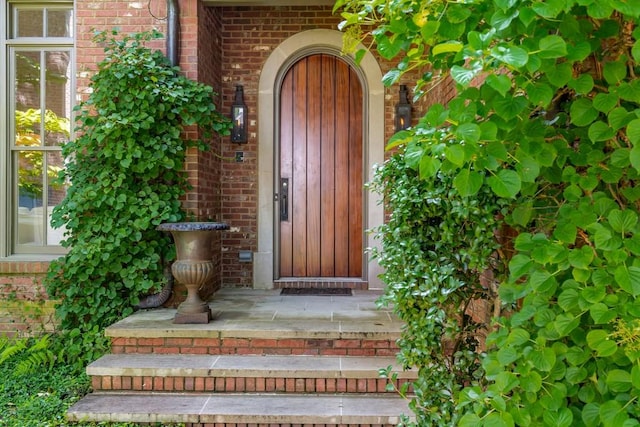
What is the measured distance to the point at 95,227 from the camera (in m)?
3.36

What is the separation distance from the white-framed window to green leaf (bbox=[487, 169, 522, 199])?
12.6 feet

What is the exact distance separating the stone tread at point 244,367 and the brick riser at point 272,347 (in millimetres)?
72

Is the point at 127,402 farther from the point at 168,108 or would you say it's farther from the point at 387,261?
the point at 168,108

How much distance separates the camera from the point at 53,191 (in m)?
3.85

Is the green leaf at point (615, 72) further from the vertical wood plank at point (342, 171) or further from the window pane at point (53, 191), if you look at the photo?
the window pane at point (53, 191)

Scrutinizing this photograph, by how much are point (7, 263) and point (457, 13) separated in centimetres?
396

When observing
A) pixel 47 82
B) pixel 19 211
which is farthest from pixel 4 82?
pixel 19 211

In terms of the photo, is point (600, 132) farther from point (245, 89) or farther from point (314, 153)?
Result: point (245, 89)

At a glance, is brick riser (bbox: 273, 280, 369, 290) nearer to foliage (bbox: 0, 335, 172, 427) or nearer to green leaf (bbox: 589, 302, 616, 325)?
foliage (bbox: 0, 335, 172, 427)

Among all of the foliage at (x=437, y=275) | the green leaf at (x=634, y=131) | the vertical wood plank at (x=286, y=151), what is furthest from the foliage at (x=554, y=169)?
the vertical wood plank at (x=286, y=151)

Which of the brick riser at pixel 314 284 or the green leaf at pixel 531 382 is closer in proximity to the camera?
the green leaf at pixel 531 382

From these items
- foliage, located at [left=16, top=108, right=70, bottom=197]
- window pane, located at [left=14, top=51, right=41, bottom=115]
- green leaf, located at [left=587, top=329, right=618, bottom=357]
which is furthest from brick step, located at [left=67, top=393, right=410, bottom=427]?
window pane, located at [left=14, top=51, right=41, bottom=115]

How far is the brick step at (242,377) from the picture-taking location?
8.70 feet

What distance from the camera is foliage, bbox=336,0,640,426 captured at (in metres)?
→ 0.96
